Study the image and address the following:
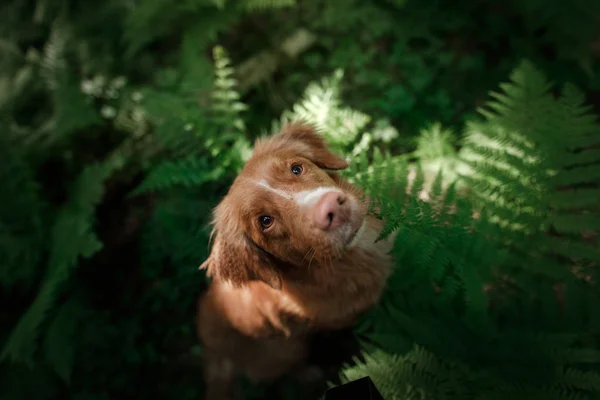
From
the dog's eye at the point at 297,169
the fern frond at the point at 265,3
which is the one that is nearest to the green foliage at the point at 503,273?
the dog's eye at the point at 297,169

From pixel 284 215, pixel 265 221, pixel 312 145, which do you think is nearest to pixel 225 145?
pixel 312 145

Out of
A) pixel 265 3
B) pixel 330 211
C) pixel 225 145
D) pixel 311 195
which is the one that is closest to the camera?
pixel 330 211

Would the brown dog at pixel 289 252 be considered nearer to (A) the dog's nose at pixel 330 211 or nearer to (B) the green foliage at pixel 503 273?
(A) the dog's nose at pixel 330 211

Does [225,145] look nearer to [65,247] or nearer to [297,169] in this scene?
[297,169]

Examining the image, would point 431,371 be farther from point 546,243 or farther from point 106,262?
point 106,262

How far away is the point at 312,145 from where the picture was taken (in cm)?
254

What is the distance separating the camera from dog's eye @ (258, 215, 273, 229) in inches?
88.4

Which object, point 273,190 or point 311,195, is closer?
point 311,195

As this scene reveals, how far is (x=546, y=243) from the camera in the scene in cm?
217

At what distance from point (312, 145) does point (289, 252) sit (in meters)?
0.70

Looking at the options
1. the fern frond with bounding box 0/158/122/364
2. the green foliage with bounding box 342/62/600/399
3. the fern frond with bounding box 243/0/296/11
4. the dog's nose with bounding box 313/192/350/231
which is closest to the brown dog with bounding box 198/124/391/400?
the dog's nose with bounding box 313/192/350/231

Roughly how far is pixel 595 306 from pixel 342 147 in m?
1.96

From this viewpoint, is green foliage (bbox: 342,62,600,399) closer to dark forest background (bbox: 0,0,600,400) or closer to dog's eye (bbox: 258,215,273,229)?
dark forest background (bbox: 0,0,600,400)

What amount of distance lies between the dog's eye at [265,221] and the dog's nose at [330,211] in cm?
34
